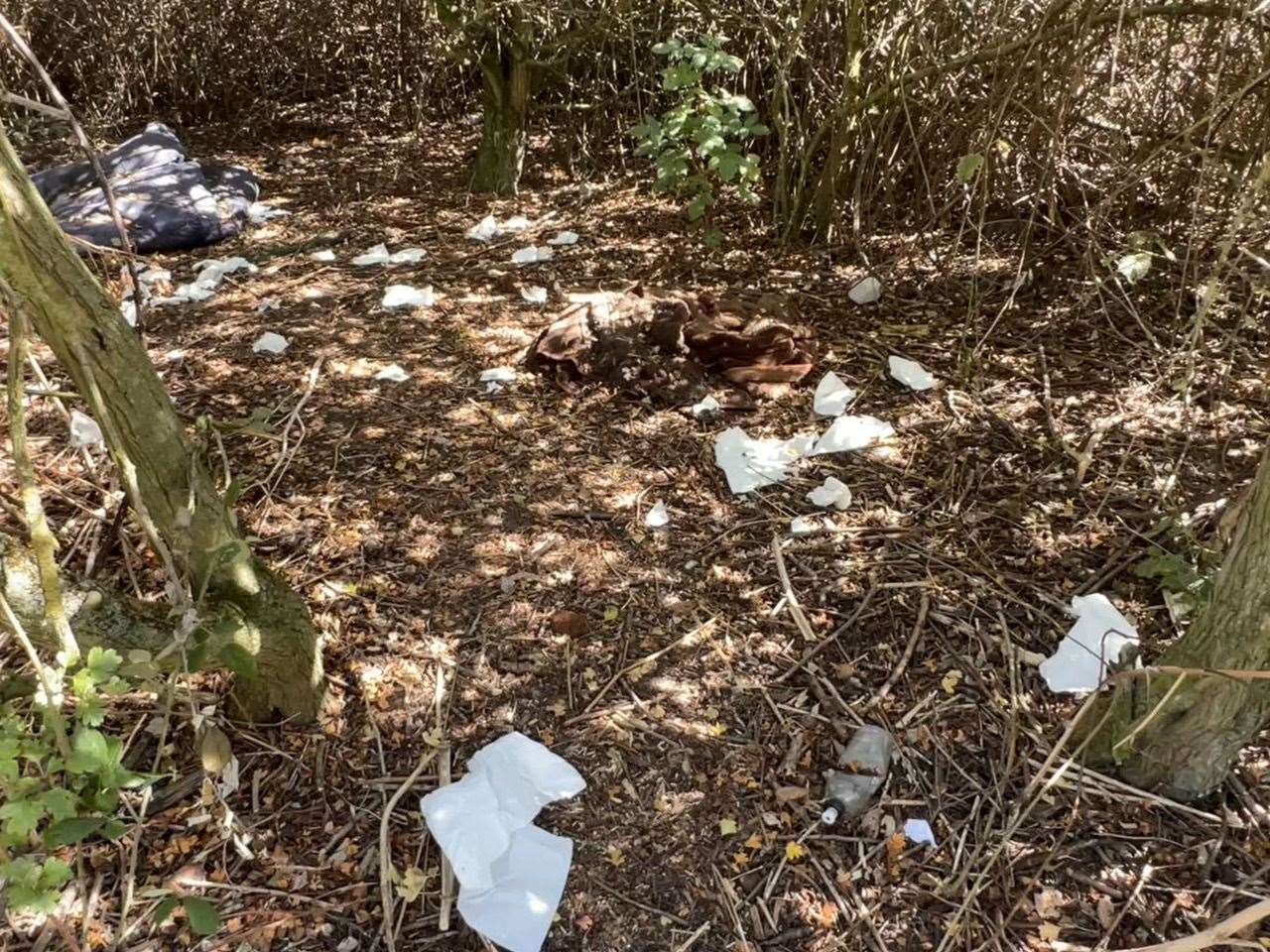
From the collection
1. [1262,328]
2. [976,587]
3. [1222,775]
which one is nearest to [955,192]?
[1262,328]

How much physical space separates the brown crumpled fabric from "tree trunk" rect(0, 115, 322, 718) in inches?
54.9

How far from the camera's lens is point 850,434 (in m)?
2.78

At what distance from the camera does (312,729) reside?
1967 mm

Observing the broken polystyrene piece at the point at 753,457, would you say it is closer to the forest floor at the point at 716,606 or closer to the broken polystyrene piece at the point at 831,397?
the forest floor at the point at 716,606

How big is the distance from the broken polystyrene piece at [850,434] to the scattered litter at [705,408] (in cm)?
36

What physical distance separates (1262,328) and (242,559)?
129 inches

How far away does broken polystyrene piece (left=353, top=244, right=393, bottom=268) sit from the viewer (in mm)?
3926

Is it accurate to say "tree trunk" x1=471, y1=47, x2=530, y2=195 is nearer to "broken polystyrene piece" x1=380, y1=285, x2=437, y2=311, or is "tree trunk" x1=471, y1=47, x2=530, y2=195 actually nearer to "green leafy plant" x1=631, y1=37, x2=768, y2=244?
"green leafy plant" x1=631, y1=37, x2=768, y2=244

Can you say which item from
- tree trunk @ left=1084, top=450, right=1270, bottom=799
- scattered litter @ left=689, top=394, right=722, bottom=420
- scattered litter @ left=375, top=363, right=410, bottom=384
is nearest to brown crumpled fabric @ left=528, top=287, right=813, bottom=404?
scattered litter @ left=689, top=394, right=722, bottom=420

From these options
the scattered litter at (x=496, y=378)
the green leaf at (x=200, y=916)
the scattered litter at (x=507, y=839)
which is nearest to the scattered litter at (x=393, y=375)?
the scattered litter at (x=496, y=378)

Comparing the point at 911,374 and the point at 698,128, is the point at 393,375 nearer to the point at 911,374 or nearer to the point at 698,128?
the point at 698,128

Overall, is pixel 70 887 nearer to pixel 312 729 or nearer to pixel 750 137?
pixel 312 729

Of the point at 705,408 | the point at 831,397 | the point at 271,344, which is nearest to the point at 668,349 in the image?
the point at 705,408

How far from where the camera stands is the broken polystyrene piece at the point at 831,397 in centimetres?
291
